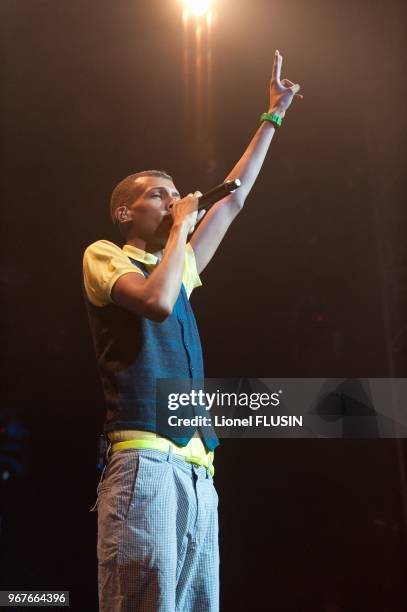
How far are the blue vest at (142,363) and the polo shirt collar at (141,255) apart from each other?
0.39ft

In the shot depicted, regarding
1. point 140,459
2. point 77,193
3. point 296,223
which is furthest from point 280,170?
point 140,459

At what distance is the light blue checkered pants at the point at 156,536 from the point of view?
38.9 inches

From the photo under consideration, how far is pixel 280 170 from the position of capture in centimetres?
216

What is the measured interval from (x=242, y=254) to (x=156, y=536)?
48.8 inches

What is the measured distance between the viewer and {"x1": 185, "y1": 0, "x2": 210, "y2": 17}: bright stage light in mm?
2158

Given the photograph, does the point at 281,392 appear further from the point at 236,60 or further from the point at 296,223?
the point at 236,60

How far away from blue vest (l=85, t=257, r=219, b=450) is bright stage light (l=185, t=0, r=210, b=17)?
1342 millimetres

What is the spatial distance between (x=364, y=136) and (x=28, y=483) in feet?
4.95

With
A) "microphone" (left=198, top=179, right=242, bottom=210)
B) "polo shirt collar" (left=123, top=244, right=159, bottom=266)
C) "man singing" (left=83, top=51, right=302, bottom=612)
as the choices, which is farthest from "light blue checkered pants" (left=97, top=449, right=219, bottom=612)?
"microphone" (left=198, top=179, right=242, bottom=210)

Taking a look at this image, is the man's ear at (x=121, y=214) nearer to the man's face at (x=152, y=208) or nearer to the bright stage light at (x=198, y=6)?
the man's face at (x=152, y=208)

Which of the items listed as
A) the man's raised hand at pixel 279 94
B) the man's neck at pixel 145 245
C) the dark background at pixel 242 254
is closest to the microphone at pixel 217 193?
the man's neck at pixel 145 245

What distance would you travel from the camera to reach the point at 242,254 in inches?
83.1

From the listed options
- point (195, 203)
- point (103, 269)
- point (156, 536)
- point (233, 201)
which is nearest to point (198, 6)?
point (233, 201)

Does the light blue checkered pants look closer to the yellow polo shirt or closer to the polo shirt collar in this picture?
the yellow polo shirt
